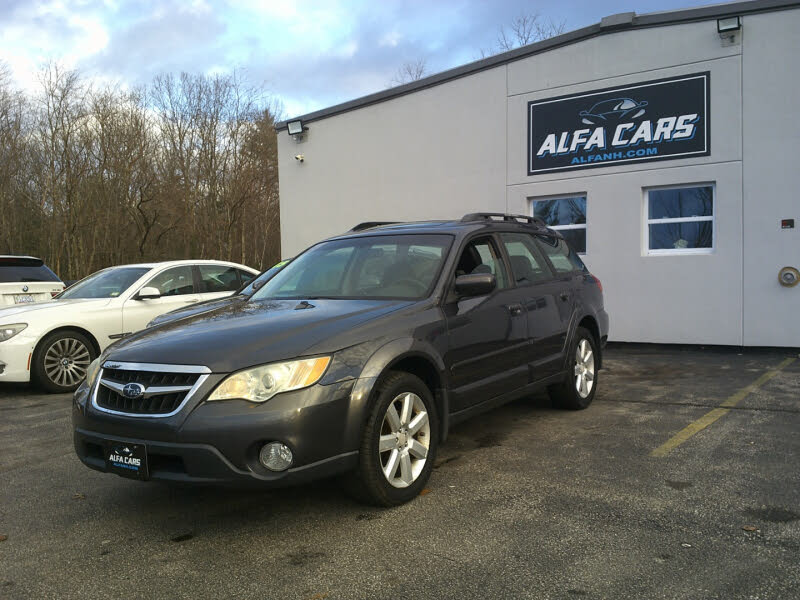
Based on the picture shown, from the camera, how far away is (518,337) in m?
4.95

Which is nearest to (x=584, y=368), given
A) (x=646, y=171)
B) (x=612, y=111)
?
(x=646, y=171)

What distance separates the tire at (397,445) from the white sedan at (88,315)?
17.5ft

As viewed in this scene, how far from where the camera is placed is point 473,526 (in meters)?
3.44

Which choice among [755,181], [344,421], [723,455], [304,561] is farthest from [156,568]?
[755,181]

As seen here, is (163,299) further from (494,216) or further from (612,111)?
(612,111)

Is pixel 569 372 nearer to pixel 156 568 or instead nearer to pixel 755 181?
pixel 156 568

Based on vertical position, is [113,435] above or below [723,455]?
above

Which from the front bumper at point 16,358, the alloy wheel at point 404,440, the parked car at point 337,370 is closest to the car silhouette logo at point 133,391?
the parked car at point 337,370

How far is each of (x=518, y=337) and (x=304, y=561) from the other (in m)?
2.48

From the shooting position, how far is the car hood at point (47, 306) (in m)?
7.55

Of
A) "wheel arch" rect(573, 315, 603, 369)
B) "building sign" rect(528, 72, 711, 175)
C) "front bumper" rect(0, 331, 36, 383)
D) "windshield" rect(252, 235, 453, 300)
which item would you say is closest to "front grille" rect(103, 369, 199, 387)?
"windshield" rect(252, 235, 453, 300)

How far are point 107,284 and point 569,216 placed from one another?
7503 mm

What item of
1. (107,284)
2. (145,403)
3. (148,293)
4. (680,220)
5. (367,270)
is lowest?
(145,403)

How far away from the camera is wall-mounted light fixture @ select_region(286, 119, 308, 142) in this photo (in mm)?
15047
